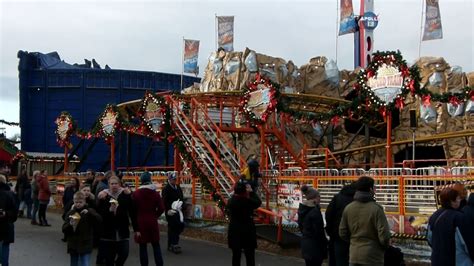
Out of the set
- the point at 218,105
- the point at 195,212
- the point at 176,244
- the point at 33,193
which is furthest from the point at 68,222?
the point at 218,105

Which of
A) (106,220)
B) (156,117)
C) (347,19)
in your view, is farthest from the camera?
(347,19)

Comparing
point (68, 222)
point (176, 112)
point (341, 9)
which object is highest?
point (341, 9)

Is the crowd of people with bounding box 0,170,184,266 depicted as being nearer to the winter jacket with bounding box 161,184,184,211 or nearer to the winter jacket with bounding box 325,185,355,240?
the winter jacket with bounding box 161,184,184,211

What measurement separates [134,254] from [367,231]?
22.4 feet

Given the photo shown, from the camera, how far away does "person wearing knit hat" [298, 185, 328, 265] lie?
8.81 meters

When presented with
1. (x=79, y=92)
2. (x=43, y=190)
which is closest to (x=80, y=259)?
(x=43, y=190)

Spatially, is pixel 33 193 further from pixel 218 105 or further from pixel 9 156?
pixel 9 156

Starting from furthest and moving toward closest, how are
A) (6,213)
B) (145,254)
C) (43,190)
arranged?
(43,190)
(145,254)
(6,213)

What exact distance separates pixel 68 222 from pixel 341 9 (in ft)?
105

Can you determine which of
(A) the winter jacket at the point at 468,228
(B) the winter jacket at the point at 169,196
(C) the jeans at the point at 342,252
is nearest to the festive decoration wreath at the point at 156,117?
(B) the winter jacket at the point at 169,196

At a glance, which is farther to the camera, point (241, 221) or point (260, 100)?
point (260, 100)

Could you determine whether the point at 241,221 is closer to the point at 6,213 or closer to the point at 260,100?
the point at 6,213

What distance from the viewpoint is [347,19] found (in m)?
38.0

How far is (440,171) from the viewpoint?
1201cm
